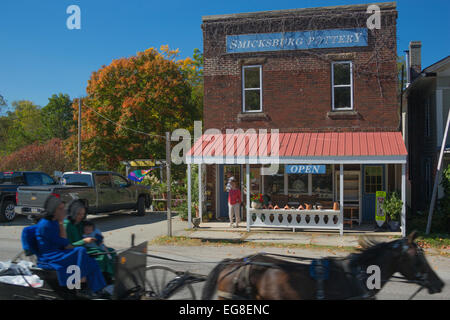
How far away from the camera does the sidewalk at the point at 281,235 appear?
39.8 ft

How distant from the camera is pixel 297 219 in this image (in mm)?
14109

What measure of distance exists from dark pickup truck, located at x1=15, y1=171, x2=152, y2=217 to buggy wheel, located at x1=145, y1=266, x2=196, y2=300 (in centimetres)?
753

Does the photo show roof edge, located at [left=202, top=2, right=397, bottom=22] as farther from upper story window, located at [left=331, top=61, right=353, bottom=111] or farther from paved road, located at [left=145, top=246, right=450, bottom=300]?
paved road, located at [left=145, top=246, right=450, bottom=300]

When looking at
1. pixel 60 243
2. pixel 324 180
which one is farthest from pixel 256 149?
pixel 60 243

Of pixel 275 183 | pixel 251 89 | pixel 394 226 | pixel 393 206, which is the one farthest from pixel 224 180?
pixel 394 226

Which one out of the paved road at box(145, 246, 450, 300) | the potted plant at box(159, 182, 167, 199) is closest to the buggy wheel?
the paved road at box(145, 246, 450, 300)

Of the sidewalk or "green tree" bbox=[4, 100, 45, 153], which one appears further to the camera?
"green tree" bbox=[4, 100, 45, 153]

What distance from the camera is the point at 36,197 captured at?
1374cm

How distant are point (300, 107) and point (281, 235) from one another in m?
5.18

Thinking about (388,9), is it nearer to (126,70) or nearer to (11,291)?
(11,291)

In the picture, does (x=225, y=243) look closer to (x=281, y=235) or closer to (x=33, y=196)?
(x=281, y=235)

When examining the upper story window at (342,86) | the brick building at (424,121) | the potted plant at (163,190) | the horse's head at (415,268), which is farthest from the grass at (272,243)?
the potted plant at (163,190)

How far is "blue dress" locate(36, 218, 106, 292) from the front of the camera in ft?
16.2

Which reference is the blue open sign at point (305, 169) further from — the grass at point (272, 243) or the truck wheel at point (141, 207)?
the truck wheel at point (141, 207)
